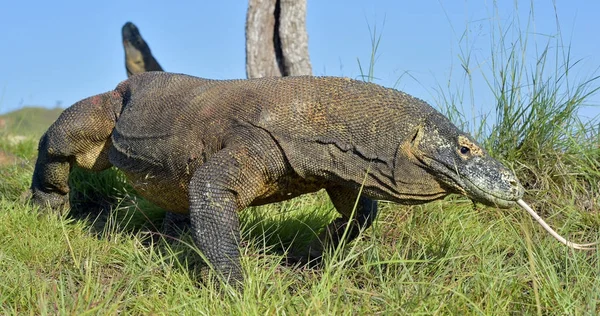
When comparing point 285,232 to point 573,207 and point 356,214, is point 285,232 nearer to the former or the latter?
point 356,214

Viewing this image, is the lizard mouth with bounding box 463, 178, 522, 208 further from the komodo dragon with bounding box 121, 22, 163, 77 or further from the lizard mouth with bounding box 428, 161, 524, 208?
the komodo dragon with bounding box 121, 22, 163, 77

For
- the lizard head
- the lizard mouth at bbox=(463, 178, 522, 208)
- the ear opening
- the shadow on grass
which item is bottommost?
the shadow on grass

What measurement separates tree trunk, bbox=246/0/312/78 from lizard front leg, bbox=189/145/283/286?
15.1ft

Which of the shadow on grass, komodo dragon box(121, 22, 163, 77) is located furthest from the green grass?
komodo dragon box(121, 22, 163, 77)

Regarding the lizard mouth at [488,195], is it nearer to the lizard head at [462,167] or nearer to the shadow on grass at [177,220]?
the lizard head at [462,167]

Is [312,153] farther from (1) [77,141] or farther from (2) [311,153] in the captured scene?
(1) [77,141]

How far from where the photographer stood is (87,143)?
15.9ft

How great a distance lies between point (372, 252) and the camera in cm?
384

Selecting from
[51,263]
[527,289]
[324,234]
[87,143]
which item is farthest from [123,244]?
[527,289]

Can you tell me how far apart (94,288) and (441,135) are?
1773 millimetres

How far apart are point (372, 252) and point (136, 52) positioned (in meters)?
5.83

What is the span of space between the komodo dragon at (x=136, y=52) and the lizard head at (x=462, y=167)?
230 inches

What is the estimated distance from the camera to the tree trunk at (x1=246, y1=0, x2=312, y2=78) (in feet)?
26.4

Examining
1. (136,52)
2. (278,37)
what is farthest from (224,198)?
(136,52)
